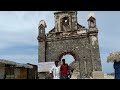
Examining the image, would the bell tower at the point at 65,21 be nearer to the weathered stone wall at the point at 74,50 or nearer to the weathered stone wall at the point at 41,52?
the weathered stone wall at the point at 74,50

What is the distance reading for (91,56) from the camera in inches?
949

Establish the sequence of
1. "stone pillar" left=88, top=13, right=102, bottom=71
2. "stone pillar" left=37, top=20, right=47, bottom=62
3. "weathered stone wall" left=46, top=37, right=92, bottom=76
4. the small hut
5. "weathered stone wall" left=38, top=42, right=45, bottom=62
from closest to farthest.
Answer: the small hut, "stone pillar" left=88, top=13, right=102, bottom=71, "weathered stone wall" left=46, top=37, right=92, bottom=76, "weathered stone wall" left=38, top=42, right=45, bottom=62, "stone pillar" left=37, top=20, right=47, bottom=62

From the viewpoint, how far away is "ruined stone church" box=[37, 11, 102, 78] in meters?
23.9

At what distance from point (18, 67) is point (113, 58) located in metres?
5.92

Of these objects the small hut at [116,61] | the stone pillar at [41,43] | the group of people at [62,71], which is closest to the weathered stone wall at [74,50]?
the stone pillar at [41,43]

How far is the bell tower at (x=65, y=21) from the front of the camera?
2612 cm

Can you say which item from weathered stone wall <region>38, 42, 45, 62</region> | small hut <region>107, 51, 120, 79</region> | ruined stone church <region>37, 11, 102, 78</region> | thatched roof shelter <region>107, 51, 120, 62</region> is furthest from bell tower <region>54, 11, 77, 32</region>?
small hut <region>107, 51, 120, 79</region>

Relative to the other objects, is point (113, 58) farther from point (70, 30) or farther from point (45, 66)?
point (70, 30)

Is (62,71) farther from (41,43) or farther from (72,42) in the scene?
(41,43)

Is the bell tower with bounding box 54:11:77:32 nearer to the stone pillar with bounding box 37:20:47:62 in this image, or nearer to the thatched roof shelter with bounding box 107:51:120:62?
the stone pillar with bounding box 37:20:47:62
